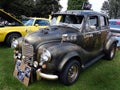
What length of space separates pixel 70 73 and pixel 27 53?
1.23 metres

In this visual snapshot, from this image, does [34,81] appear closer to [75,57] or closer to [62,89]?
[62,89]

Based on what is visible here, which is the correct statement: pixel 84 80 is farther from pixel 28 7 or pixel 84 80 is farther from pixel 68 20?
pixel 28 7

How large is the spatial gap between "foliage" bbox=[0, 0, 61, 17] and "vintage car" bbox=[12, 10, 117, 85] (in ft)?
28.0

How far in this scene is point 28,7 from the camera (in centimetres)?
2361

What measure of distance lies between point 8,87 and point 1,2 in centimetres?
1626

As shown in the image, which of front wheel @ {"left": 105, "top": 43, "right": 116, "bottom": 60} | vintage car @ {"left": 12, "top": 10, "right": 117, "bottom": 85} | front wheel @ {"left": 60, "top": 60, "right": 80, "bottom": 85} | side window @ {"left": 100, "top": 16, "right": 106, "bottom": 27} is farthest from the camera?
front wheel @ {"left": 105, "top": 43, "right": 116, "bottom": 60}

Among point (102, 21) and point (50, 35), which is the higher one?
point (102, 21)

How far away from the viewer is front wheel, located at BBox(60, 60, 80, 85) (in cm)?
460

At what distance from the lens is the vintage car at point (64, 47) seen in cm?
440

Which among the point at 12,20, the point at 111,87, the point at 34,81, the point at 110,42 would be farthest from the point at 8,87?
the point at 12,20

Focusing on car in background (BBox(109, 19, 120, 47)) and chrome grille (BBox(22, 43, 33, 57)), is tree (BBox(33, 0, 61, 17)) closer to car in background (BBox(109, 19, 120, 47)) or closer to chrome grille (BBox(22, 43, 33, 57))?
car in background (BBox(109, 19, 120, 47))

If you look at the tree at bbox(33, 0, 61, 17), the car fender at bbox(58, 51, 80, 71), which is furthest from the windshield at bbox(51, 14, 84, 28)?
the tree at bbox(33, 0, 61, 17)

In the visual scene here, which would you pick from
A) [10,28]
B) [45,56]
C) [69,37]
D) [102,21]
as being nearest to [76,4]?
[10,28]

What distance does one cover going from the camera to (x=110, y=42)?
6848 millimetres
